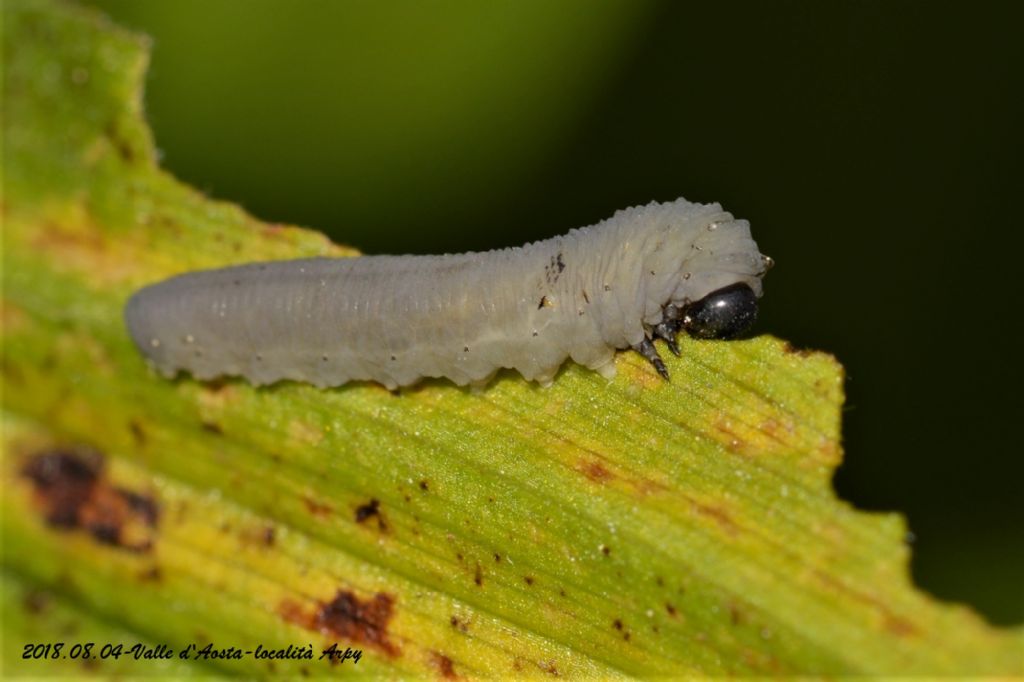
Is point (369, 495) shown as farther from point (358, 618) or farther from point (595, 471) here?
point (595, 471)

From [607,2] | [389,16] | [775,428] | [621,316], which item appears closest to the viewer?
[775,428]

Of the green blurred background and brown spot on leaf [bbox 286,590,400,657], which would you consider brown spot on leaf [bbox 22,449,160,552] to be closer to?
brown spot on leaf [bbox 286,590,400,657]

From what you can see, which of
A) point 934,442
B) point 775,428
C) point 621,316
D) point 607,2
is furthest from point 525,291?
point 934,442

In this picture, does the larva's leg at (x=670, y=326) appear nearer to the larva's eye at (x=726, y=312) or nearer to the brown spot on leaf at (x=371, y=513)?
the larva's eye at (x=726, y=312)

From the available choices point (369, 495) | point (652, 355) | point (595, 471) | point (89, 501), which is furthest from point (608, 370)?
point (89, 501)

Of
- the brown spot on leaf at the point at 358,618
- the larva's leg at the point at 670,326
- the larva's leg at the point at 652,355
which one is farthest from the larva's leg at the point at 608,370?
the brown spot on leaf at the point at 358,618

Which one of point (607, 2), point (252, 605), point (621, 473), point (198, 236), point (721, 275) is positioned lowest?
point (252, 605)

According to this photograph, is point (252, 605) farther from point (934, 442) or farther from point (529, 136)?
point (934, 442)
